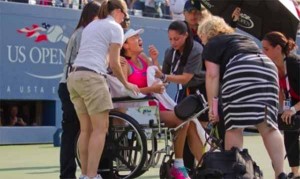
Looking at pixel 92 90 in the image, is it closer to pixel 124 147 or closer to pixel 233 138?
pixel 124 147

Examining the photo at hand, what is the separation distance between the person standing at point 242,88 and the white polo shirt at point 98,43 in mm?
813

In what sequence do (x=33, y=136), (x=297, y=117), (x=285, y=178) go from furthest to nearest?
(x=33, y=136) < (x=297, y=117) < (x=285, y=178)

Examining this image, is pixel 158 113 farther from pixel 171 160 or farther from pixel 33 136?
pixel 33 136

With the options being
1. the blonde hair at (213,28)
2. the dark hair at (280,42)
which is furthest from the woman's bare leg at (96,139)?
the dark hair at (280,42)

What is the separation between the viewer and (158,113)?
7.19 m

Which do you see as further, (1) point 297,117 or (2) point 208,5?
(2) point 208,5

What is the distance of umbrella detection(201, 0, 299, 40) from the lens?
8031 millimetres

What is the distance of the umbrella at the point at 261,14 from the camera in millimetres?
8031

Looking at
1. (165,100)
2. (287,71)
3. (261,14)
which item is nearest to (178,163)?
(165,100)

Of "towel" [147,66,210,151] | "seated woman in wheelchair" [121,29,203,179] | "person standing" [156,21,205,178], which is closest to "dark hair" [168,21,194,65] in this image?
"person standing" [156,21,205,178]

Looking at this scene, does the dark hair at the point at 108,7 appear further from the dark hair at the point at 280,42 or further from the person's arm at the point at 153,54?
the dark hair at the point at 280,42

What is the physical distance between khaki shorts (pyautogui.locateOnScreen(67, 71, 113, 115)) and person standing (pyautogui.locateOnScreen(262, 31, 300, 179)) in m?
1.62

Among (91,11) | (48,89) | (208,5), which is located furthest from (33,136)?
(91,11)

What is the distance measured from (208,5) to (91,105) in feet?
8.51
